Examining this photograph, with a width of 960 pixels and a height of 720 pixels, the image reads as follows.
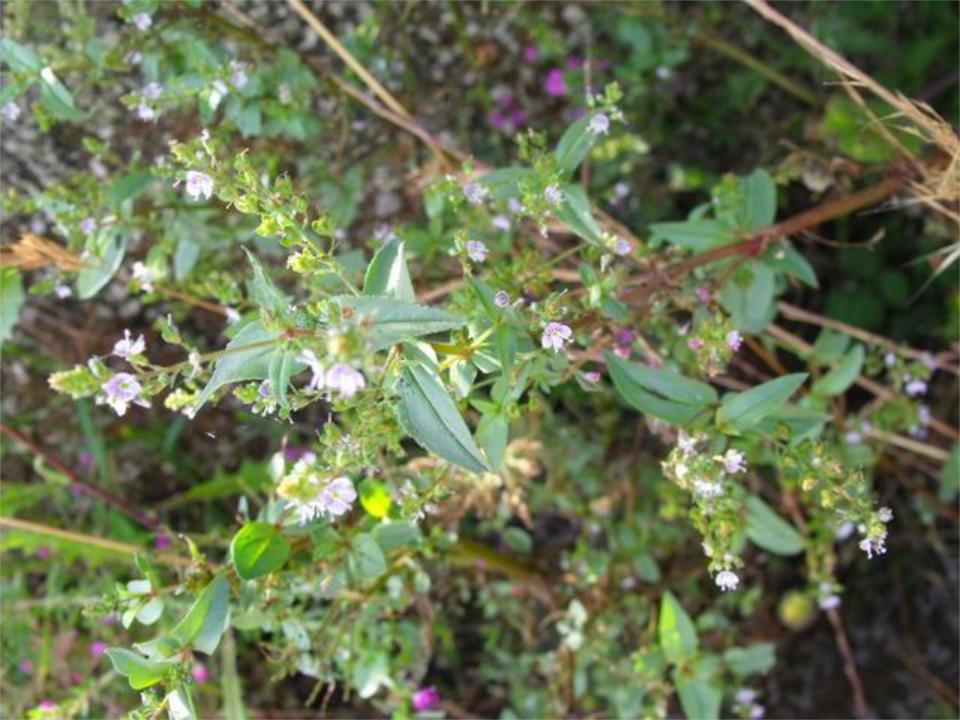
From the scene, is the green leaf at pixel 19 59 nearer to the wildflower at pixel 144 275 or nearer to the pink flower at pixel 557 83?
the wildflower at pixel 144 275

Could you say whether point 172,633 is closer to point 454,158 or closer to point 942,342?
point 454,158

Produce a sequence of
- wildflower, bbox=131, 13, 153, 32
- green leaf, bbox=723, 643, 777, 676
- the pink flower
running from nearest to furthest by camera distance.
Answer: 1. wildflower, bbox=131, 13, 153, 32
2. green leaf, bbox=723, 643, 777, 676
3. the pink flower

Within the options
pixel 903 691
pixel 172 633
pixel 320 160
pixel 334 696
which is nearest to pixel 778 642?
pixel 903 691

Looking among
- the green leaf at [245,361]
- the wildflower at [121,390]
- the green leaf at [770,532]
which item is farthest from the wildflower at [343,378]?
the green leaf at [770,532]

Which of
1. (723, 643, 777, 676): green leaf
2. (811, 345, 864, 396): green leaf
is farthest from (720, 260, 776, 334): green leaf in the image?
(723, 643, 777, 676): green leaf

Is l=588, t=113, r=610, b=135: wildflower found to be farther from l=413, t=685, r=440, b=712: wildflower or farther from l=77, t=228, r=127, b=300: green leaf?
l=413, t=685, r=440, b=712: wildflower

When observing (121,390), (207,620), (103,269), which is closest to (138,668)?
(207,620)
